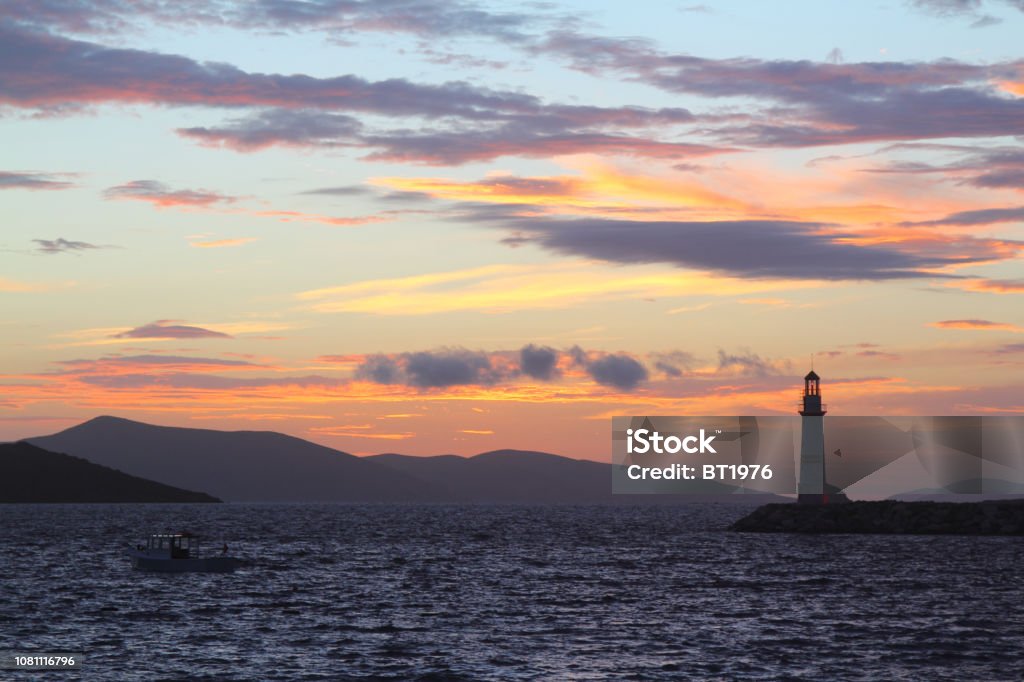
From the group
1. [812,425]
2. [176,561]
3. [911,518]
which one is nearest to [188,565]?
[176,561]

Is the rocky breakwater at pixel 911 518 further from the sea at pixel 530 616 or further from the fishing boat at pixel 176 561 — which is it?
the fishing boat at pixel 176 561

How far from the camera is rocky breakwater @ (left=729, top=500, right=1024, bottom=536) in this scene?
15400 cm

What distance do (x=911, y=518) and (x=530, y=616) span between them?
10023 cm

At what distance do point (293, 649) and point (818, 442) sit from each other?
100112 millimetres

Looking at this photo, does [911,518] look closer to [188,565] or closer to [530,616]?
[188,565]

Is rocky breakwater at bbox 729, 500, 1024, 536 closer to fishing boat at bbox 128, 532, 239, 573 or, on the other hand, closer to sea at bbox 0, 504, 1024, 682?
sea at bbox 0, 504, 1024, 682

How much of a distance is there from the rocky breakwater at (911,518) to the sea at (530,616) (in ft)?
94.0

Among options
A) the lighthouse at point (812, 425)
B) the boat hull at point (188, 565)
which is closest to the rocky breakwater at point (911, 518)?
the lighthouse at point (812, 425)

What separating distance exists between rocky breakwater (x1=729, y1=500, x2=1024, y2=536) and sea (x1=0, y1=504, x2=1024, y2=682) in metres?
28.7

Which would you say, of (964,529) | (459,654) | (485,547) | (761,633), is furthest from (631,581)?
(964,529)

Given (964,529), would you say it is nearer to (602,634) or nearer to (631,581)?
(631,581)

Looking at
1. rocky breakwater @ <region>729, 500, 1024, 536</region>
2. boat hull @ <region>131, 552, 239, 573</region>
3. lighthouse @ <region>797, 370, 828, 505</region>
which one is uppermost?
lighthouse @ <region>797, 370, 828, 505</region>

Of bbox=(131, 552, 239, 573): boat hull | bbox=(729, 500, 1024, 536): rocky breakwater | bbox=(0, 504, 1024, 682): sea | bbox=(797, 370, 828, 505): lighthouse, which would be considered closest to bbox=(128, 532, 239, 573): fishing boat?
bbox=(131, 552, 239, 573): boat hull

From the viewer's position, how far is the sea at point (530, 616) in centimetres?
5459
